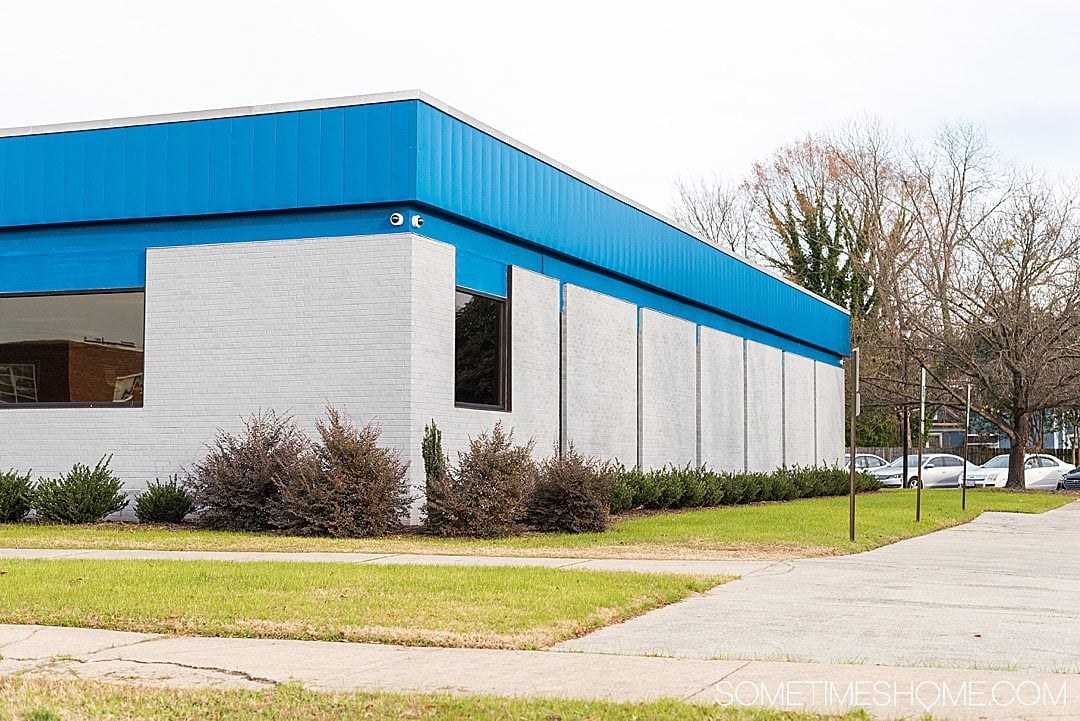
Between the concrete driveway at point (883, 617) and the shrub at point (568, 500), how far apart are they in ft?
15.1

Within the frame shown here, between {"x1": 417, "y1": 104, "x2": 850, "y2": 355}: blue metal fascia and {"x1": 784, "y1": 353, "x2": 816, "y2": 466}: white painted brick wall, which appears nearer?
{"x1": 417, "y1": 104, "x2": 850, "y2": 355}: blue metal fascia

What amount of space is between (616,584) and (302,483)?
726 cm

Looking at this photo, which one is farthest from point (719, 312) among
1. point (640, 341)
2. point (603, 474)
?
point (603, 474)

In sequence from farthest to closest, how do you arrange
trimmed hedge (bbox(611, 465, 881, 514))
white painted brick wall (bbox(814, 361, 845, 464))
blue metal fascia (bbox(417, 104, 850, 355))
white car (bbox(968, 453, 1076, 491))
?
white car (bbox(968, 453, 1076, 491)), white painted brick wall (bbox(814, 361, 845, 464)), trimmed hedge (bbox(611, 465, 881, 514)), blue metal fascia (bbox(417, 104, 850, 355))

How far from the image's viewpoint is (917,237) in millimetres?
53969

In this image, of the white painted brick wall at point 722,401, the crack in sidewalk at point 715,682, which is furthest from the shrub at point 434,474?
the white painted brick wall at point 722,401

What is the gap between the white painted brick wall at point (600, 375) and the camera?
25.6m

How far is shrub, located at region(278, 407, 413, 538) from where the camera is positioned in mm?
18531

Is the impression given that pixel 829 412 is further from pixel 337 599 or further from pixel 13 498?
pixel 337 599

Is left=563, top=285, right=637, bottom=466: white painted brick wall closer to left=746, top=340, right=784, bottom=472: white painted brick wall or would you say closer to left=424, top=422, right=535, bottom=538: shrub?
left=424, top=422, right=535, bottom=538: shrub

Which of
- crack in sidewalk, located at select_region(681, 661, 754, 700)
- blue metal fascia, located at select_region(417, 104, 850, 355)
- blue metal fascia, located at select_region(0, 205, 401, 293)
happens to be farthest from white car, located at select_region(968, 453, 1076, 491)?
crack in sidewalk, located at select_region(681, 661, 754, 700)

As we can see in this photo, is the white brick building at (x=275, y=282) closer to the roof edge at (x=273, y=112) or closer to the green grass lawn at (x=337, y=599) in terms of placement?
the roof edge at (x=273, y=112)

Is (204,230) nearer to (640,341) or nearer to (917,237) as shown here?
(640,341)

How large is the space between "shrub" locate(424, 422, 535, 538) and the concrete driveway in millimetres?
4826
